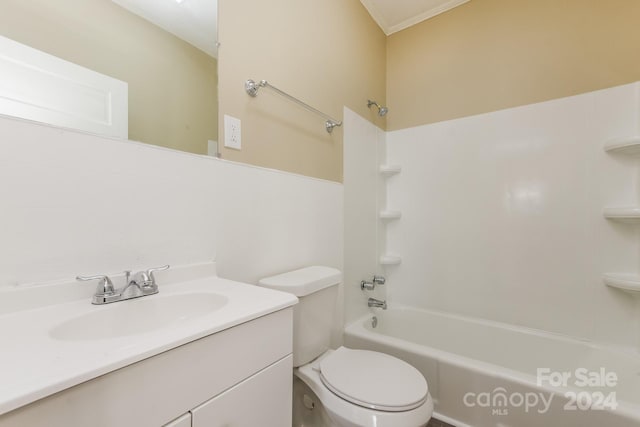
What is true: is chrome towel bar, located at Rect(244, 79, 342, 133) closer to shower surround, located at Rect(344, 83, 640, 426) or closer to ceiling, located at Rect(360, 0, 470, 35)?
shower surround, located at Rect(344, 83, 640, 426)

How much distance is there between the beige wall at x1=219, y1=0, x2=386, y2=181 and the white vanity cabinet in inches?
28.7

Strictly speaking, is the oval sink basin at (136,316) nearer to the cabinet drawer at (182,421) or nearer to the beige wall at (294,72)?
the cabinet drawer at (182,421)

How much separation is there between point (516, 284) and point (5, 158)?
2.32 m

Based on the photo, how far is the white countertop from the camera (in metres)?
0.36

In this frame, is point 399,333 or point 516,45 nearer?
point 516,45

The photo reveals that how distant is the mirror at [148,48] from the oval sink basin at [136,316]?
1.62ft

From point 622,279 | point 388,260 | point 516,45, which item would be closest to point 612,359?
point 622,279

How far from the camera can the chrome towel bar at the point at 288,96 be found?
1.16m

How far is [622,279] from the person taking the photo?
140 centimetres

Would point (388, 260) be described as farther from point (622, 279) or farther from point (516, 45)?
point (516, 45)

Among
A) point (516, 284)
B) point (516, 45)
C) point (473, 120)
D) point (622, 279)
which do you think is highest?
point (516, 45)

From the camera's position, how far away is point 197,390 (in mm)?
539

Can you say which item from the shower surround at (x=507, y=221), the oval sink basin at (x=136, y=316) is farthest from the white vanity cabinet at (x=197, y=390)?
the shower surround at (x=507, y=221)

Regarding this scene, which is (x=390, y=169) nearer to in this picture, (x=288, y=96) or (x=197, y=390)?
(x=288, y=96)
